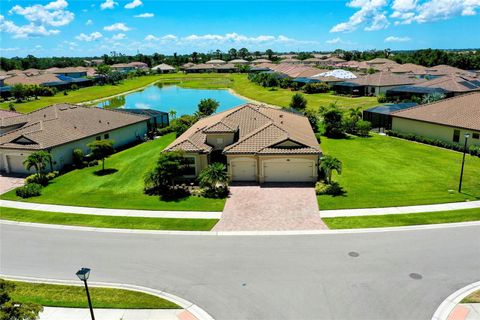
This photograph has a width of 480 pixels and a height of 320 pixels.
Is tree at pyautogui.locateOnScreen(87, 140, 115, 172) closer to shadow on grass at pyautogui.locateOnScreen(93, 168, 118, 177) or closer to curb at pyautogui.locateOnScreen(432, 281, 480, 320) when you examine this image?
shadow on grass at pyautogui.locateOnScreen(93, 168, 118, 177)

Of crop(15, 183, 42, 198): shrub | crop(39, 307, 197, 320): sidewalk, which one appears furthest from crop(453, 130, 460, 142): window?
crop(15, 183, 42, 198): shrub

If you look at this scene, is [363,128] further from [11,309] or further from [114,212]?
[11,309]

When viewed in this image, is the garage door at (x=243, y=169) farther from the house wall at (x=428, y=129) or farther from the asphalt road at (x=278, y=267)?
the house wall at (x=428, y=129)

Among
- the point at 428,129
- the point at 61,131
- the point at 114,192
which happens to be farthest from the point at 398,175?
the point at 61,131

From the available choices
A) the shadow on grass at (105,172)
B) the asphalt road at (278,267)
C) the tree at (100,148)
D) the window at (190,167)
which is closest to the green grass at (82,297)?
the asphalt road at (278,267)

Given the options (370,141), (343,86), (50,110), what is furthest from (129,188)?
(343,86)

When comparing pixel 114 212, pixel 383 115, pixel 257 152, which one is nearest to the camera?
pixel 114 212

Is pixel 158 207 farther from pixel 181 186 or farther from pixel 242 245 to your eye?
pixel 242 245
